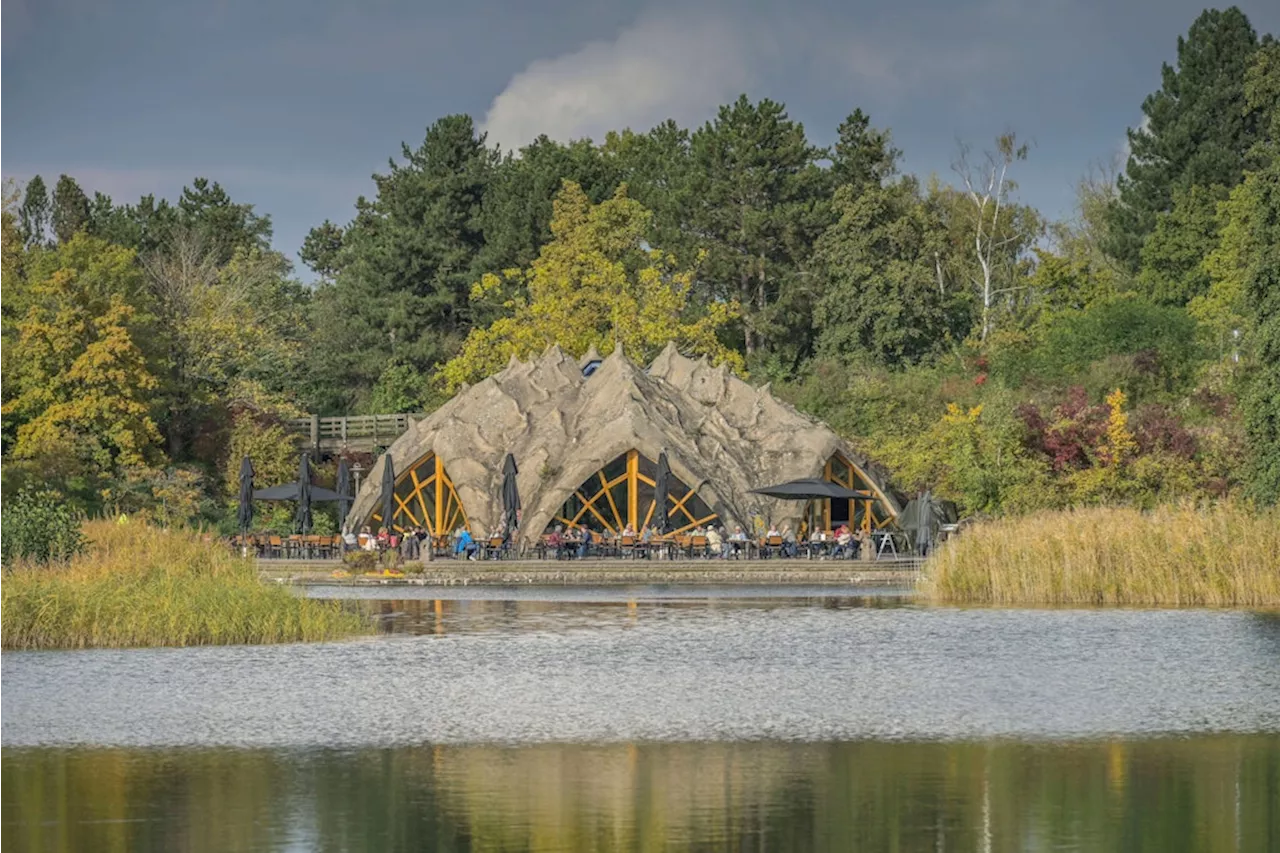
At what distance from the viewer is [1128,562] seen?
3225 centimetres

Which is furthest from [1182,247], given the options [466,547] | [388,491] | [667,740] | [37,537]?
[667,740]

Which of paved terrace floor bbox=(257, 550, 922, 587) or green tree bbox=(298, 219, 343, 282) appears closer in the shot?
paved terrace floor bbox=(257, 550, 922, 587)

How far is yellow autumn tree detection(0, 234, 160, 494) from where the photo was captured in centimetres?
5812

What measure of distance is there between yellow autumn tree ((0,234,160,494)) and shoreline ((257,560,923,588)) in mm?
16333

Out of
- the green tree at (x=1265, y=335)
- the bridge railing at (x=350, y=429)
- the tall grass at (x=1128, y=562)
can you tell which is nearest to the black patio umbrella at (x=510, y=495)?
the tall grass at (x=1128, y=562)

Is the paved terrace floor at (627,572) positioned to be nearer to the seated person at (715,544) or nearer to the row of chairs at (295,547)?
the seated person at (715,544)

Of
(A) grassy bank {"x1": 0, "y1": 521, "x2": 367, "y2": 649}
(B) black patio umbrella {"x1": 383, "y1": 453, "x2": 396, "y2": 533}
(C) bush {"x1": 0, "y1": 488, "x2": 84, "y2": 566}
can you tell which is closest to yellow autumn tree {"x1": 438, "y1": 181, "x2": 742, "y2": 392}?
(B) black patio umbrella {"x1": 383, "y1": 453, "x2": 396, "y2": 533}

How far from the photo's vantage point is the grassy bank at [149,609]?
86.6ft

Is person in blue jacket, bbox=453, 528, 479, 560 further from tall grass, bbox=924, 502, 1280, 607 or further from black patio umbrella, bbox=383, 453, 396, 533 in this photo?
tall grass, bbox=924, 502, 1280, 607

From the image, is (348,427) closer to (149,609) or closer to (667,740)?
(149,609)

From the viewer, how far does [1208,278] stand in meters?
67.5

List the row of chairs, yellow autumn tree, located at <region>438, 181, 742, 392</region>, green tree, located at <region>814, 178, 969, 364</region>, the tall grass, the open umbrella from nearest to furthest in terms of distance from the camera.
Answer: the tall grass < the row of chairs < the open umbrella < yellow autumn tree, located at <region>438, 181, 742, 392</region> < green tree, located at <region>814, 178, 969, 364</region>

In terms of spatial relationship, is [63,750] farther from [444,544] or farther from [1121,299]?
[1121,299]

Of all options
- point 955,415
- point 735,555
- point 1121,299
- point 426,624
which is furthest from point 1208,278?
point 426,624
